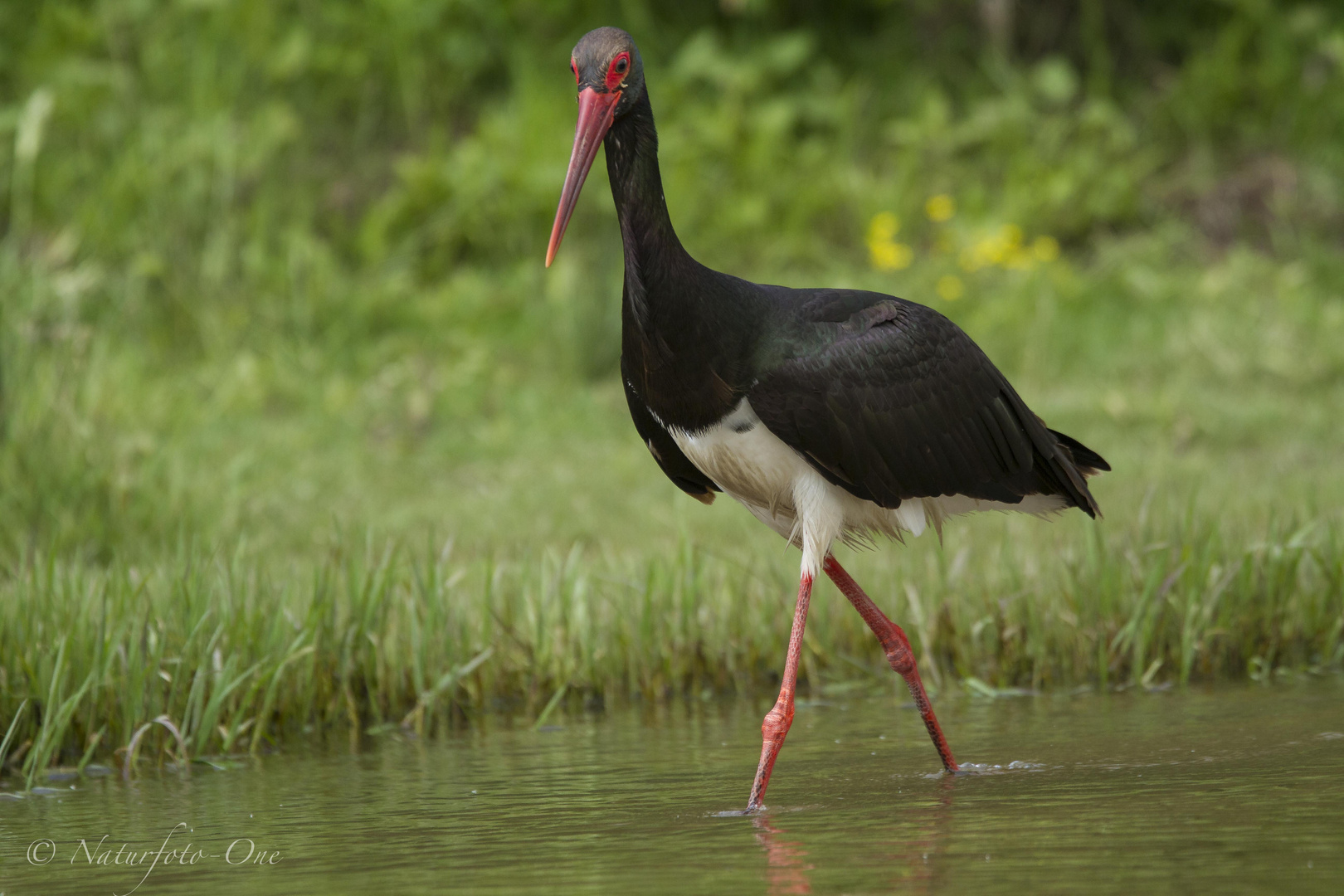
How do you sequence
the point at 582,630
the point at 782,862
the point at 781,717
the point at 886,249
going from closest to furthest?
the point at 782,862
the point at 781,717
the point at 582,630
the point at 886,249

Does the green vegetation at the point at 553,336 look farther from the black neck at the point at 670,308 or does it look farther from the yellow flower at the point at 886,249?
the black neck at the point at 670,308

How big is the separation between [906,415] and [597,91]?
114 centimetres

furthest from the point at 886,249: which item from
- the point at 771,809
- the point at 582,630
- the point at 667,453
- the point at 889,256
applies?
the point at 771,809

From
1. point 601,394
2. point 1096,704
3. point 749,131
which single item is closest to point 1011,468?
point 1096,704

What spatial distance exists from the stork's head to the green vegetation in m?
1.47

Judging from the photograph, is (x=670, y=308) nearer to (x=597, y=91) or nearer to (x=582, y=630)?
(x=597, y=91)

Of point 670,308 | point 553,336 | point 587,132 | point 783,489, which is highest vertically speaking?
point 553,336

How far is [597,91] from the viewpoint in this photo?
395cm

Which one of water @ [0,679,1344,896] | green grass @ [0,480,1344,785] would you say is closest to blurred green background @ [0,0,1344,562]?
green grass @ [0,480,1344,785]

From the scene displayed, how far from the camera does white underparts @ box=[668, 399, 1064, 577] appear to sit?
407cm

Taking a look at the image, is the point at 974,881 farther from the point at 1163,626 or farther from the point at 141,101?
the point at 141,101

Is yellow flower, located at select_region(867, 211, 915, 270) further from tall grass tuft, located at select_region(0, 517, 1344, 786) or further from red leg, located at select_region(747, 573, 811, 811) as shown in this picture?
red leg, located at select_region(747, 573, 811, 811)

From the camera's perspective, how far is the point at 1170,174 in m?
11.9

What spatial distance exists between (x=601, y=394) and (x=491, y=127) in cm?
335
